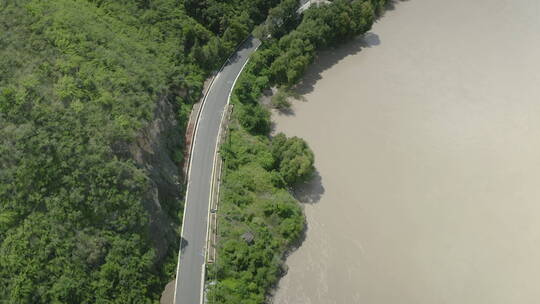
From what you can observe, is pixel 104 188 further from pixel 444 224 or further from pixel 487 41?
pixel 487 41

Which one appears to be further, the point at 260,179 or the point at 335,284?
the point at 260,179

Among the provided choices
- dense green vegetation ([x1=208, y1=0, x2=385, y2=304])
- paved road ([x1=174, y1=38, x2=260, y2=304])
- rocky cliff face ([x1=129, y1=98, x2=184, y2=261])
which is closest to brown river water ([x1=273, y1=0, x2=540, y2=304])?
dense green vegetation ([x1=208, y1=0, x2=385, y2=304])

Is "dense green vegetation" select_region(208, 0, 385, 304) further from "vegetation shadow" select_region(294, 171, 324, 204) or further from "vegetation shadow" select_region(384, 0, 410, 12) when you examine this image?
"vegetation shadow" select_region(384, 0, 410, 12)

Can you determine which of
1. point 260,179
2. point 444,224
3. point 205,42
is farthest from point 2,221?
point 444,224

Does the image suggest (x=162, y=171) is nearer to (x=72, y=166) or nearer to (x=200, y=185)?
(x=200, y=185)

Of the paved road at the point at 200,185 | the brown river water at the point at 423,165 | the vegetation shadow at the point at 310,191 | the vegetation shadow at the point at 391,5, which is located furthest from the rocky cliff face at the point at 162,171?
the vegetation shadow at the point at 391,5

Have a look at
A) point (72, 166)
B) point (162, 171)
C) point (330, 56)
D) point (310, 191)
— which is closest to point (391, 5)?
point (330, 56)
